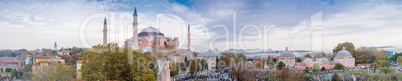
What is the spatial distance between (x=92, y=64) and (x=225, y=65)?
78.4 feet

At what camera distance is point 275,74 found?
68.6 ft

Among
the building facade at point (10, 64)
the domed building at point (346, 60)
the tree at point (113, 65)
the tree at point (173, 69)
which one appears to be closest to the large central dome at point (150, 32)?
the building facade at point (10, 64)

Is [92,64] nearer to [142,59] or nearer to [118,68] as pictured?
[118,68]

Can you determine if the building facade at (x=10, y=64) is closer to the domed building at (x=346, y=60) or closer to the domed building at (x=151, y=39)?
the domed building at (x=151, y=39)

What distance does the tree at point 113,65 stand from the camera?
12.1 m

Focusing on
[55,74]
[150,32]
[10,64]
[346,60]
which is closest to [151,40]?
[150,32]

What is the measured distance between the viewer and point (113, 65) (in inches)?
482

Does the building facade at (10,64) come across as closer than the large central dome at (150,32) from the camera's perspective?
Yes

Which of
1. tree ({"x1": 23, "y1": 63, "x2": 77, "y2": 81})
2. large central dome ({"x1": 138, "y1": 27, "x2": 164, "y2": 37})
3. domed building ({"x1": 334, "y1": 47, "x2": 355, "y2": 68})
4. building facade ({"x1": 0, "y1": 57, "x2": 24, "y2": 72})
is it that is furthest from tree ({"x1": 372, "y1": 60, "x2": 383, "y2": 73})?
building facade ({"x1": 0, "y1": 57, "x2": 24, "y2": 72})

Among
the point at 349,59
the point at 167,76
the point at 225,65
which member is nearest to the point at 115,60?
the point at 167,76

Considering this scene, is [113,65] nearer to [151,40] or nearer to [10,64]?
[10,64]

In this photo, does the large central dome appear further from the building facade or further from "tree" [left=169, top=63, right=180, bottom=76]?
"tree" [left=169, top=63, right=180, bottom=76]

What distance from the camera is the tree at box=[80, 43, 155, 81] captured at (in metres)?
12.1

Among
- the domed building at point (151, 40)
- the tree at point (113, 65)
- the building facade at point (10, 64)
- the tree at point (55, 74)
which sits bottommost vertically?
the building facade at point (10, 64)
